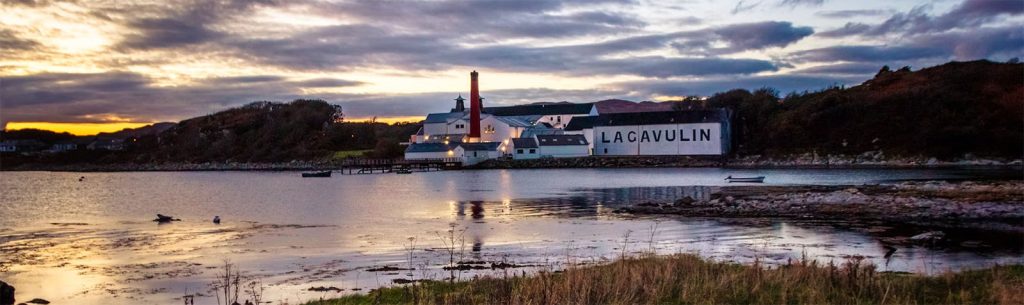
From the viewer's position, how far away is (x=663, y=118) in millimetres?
106625

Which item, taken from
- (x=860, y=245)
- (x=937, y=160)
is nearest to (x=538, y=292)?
(x=860, y=245)

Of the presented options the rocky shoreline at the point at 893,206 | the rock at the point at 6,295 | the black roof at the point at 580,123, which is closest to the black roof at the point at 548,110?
the black roof at the point at 580,123

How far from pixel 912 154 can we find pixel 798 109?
22.0 meters

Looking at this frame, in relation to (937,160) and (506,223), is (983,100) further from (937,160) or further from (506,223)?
(506,223)

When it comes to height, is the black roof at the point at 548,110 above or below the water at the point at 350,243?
above

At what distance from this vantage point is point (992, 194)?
115ft

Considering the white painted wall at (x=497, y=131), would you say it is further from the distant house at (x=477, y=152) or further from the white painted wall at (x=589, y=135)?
the white painted wall at (x=589, y=135)

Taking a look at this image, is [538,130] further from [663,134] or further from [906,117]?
[906,117]

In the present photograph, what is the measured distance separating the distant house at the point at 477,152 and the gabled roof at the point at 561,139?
6147mm

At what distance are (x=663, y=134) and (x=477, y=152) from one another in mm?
24613

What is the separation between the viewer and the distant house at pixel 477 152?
113m

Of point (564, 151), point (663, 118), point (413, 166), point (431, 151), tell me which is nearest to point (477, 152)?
point (431, 151)

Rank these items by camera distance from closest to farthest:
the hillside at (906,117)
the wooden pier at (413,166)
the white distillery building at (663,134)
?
1. the hillside at (906,117)
2. the white distillery building at (663,134)
3. the wooden pier at (413,166)

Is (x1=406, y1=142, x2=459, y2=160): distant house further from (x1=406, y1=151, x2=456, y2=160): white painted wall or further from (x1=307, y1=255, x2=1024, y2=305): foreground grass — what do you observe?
(x1=307, y1=255, x2=1024, y2=305): foreground grass
